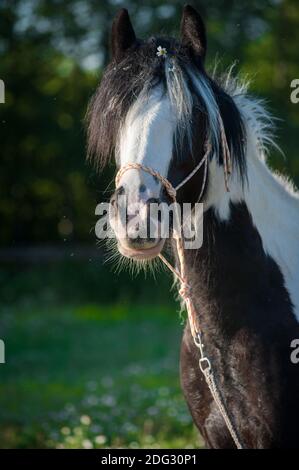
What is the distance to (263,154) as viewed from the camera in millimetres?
3646

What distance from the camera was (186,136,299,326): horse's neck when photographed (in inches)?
129

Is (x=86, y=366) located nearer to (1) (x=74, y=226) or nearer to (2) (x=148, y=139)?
(2) (x=148, y=139)

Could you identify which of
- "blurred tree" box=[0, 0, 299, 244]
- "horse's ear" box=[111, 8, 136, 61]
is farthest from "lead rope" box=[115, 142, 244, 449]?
"blurred tree" box=[0, 0, 299, 244]

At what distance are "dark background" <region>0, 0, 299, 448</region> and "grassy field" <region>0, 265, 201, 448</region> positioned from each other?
0.10 ft

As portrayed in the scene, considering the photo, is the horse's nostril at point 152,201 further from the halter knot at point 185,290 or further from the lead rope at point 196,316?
the halter knot at point 185,290

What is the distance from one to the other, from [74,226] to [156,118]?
1779 centimetres

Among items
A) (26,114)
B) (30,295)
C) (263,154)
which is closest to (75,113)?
(26,114)

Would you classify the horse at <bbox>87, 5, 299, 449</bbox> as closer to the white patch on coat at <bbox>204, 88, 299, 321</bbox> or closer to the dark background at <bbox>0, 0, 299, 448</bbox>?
the white patch on coat at <bbox>204, 88, 299, 321</bbox>

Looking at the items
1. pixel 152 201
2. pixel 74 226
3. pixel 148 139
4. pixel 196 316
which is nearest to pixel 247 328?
pixel 196 316

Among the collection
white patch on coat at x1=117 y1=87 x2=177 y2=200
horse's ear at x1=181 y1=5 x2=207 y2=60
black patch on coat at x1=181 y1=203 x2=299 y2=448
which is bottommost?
black patch on coat at x1=181 y1=203 x2=299 y2=448

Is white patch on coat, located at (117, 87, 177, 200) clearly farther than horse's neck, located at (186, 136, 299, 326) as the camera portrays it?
No

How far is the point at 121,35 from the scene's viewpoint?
11.1 feet
